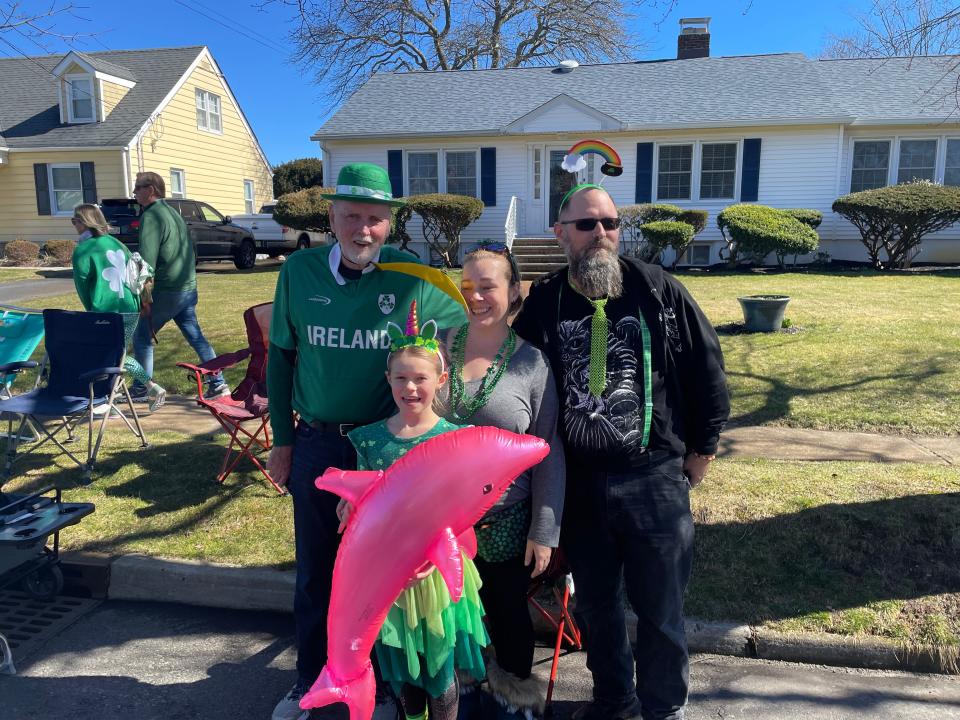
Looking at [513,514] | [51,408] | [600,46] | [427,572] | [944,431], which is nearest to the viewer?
[427,572]

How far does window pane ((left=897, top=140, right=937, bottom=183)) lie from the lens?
17656 millimetres

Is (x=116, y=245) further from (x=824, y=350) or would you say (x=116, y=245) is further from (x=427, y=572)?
(x=824, y=350)

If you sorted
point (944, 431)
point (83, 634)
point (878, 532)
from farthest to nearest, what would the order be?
point (944, 431)
point (878, 532)
point (83, 634)

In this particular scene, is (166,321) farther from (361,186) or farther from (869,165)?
(869,165)

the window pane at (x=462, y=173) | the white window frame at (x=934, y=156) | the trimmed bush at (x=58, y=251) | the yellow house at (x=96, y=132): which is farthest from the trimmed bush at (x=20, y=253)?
the white window frame at (x=934, y=156)

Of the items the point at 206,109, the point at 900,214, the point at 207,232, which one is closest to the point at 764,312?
the point at 900,214

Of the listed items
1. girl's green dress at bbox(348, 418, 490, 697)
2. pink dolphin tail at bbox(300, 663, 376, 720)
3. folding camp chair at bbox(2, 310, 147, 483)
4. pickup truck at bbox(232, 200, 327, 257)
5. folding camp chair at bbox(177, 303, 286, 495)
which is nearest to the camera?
pink dolphin tail at bbox(300, 663, 376, 720)

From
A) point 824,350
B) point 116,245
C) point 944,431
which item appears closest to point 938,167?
point 824,350

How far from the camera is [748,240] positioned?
51.0ft

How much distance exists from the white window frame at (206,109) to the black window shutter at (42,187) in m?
5.14

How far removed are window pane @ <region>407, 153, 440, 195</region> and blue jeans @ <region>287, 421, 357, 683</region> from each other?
669 inches

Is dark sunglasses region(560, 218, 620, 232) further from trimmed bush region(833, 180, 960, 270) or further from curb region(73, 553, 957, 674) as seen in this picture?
trimmed bush region(833, 180, 960, 270)

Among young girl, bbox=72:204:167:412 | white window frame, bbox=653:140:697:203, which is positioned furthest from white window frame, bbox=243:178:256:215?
young girl, bbox=72:204:167:412

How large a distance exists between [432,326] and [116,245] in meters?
5.03
